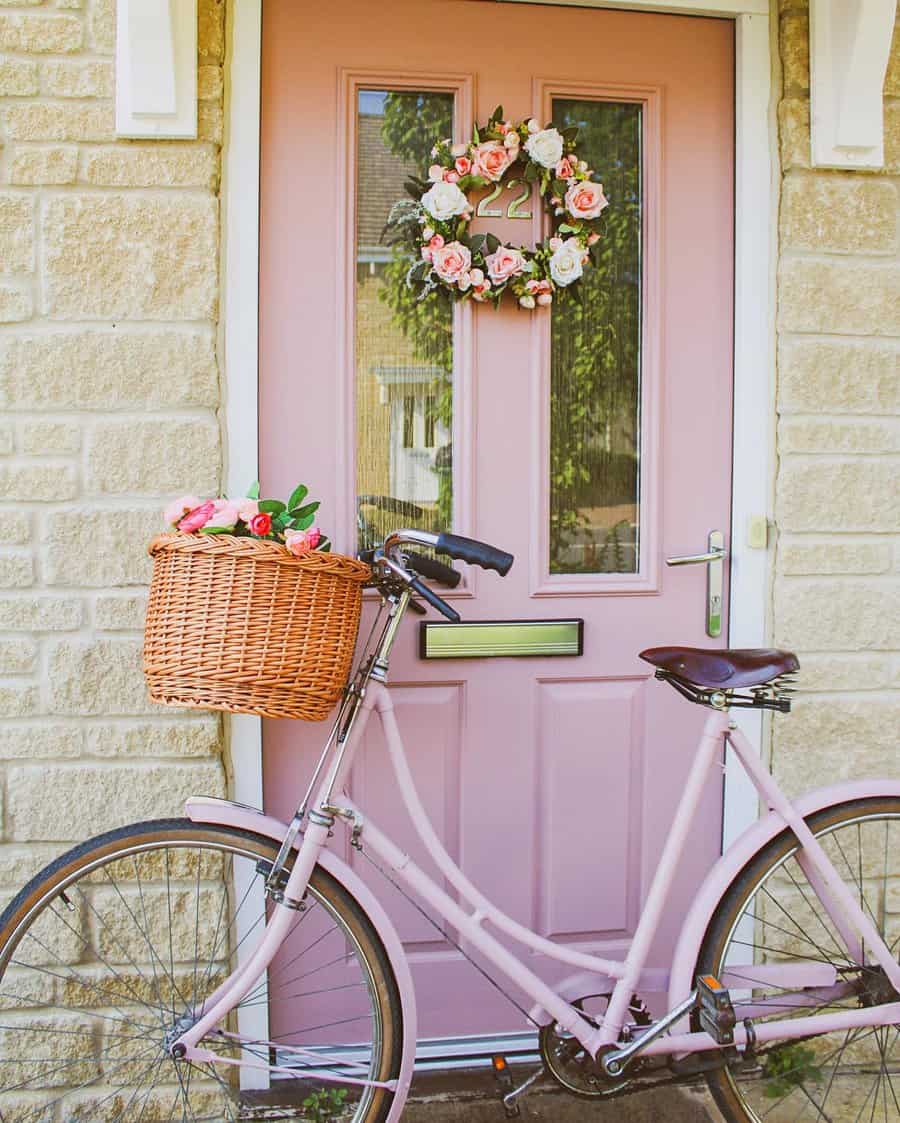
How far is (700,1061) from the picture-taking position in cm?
198

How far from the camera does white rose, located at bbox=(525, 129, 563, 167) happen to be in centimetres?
235

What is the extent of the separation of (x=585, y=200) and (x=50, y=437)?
138 centimetres

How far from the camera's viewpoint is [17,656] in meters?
2.21

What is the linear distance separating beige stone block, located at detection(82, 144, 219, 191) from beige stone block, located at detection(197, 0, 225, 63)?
205 millimetres

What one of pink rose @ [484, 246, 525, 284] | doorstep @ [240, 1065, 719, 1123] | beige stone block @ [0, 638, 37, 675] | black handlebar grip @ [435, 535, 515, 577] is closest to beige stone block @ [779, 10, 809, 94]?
pink rose @ [484, 246, 525, 284]

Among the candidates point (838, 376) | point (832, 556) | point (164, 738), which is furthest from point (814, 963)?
point (164, 738)

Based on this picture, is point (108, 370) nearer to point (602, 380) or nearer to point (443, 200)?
point (443, 200)

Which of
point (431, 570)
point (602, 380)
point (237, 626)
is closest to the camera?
point (237, 626)

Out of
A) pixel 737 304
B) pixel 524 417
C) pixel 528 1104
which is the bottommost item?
pixel 528 1104

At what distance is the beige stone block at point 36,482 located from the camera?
7.20ft

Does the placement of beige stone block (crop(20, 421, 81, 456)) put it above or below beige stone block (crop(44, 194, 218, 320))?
below

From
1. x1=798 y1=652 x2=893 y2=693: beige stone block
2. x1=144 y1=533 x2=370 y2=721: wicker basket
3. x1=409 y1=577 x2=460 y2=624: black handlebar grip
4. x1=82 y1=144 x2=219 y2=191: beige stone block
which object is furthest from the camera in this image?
x1=798 y1=652 x2=893 y2=693: beige stone block

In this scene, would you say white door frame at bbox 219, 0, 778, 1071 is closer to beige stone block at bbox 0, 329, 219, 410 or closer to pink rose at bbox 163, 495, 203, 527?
beige stone block at bbox 0, 329, 219, 410

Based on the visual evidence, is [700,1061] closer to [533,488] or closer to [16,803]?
[533,488]
